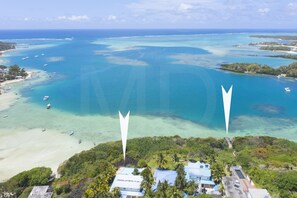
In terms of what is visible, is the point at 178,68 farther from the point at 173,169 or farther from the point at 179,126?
the point at 173,169

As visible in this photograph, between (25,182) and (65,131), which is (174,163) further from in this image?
(65,131)

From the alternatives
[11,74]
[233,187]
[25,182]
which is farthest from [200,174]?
[11,74]

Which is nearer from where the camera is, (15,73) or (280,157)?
(280,157)

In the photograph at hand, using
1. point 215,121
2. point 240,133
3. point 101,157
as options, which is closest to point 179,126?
point 215,121

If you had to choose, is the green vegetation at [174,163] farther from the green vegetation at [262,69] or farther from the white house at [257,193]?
the green vegetation at [262,69]

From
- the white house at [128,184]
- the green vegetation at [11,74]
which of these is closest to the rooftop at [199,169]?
the white house at [128,184]

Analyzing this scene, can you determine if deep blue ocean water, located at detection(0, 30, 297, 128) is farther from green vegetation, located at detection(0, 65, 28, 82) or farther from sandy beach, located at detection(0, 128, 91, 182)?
sandy beach, located at detection(0, 128, 91, 182)

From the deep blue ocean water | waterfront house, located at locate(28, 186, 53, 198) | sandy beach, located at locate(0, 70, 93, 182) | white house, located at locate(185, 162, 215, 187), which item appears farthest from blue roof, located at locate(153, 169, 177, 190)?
the deep blue ocean water
